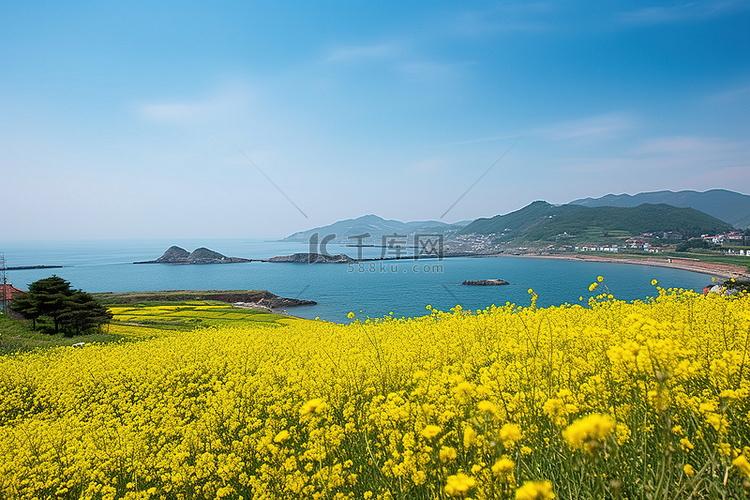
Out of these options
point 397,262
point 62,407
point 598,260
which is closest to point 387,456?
point 62,407

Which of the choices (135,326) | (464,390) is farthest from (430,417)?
(135,326)

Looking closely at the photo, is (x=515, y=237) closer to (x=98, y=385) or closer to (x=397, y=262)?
(x=397, y=262)

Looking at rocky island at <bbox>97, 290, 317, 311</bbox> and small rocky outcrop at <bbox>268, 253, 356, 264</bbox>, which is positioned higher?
small rocky outcrop at <bbox>268, 253, 356, 264</bbox>

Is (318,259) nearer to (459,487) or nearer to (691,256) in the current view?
(691,256)

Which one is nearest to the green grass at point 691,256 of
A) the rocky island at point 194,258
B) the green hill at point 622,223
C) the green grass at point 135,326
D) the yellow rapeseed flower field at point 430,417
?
the green hill at point 622,223

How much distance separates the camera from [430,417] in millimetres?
3404

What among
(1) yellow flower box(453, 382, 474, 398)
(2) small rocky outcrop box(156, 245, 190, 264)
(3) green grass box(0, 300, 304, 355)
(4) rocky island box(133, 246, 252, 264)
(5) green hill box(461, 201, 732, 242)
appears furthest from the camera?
(2) small rocky outcrop box(156, 245, 190, 264)

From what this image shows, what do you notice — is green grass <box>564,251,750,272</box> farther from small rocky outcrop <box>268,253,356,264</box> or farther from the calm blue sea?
small rocky outcrop <box>268,253,356,264</box>

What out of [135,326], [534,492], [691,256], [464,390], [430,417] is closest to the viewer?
[534,492]

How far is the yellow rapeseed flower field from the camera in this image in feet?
7.44

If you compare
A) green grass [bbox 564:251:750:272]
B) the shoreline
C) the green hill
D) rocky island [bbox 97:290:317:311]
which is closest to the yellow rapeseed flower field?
rocky island [bbox 97:290:317:311]

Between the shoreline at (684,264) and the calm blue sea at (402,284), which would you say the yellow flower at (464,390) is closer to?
the calm blue sea at (402,284)

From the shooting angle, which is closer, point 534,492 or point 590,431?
point 534,492

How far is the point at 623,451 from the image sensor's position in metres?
2.67
